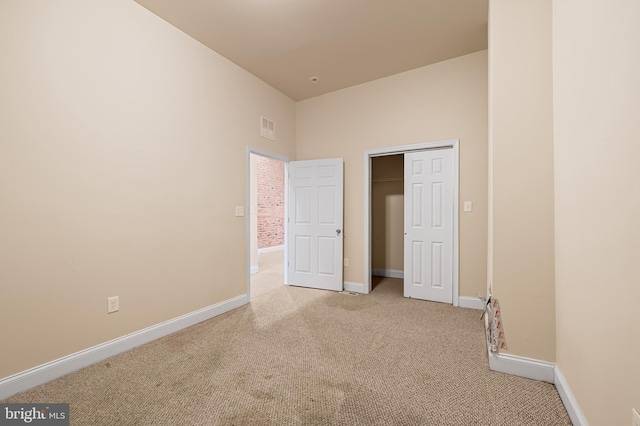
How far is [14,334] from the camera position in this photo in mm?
1741

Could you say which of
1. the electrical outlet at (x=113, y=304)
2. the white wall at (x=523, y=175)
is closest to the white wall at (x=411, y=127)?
the white wall at (x=523, y=175)

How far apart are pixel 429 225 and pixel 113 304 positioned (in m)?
3.42

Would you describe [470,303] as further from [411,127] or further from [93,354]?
[93,354]

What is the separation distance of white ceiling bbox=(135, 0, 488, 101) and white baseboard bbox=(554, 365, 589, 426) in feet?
9.70

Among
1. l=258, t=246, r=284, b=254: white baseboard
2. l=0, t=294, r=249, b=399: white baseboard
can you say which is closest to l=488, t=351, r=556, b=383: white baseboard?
l=0, t=294, r=249, b=399: white baseboard

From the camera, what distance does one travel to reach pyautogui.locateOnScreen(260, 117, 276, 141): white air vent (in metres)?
3.79

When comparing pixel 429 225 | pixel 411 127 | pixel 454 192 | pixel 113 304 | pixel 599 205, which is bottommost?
pixel 113 304

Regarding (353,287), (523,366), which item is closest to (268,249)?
(353,287)

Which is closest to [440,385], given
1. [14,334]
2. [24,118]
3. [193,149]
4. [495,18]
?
[495,18]

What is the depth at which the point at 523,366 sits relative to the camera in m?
1.89

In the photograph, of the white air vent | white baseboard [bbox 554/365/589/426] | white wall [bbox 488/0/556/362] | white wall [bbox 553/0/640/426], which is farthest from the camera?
the white air vent

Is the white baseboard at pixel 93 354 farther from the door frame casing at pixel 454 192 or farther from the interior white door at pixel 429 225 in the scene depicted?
the interior white door at pixel 429 225

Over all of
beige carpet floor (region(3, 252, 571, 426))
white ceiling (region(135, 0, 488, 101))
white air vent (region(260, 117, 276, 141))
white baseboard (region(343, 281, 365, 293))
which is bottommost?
beige carpet floor (region(3, 252, 571, 426))

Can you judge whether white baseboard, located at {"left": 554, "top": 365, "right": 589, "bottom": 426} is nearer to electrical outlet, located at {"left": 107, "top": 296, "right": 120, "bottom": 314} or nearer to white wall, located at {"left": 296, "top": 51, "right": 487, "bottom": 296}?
white wall, located at {"left": 296, "top": 51, "right": 487, "bottom": 296}
